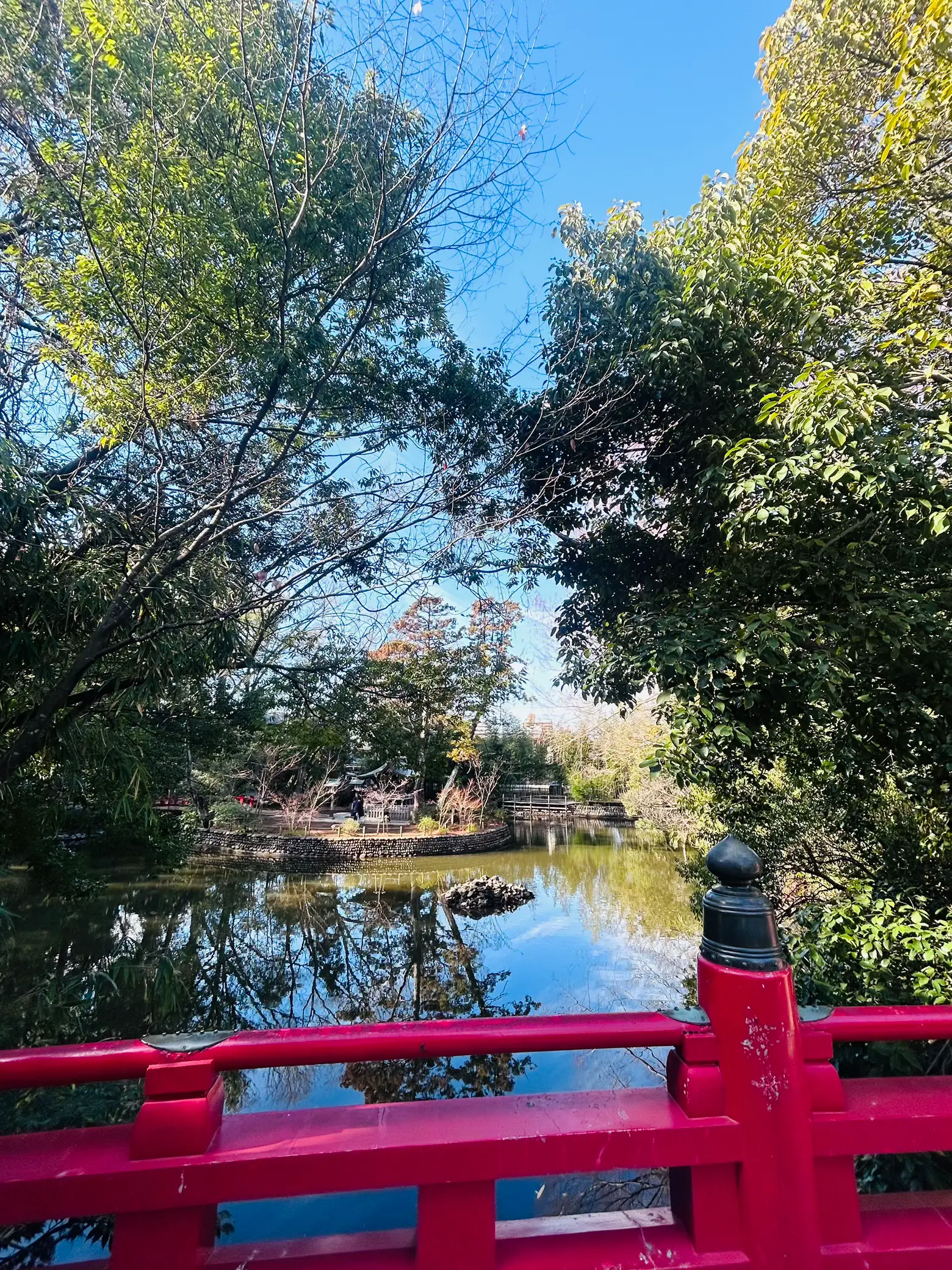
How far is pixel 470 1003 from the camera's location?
470 cm

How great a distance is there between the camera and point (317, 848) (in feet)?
38.7

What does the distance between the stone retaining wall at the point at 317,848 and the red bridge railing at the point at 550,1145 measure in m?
11.2

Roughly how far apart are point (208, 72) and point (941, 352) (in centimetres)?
394

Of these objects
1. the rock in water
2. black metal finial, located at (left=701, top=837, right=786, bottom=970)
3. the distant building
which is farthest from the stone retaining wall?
black metal finial, located at (left=701, top=837, right=786, bottom=970)

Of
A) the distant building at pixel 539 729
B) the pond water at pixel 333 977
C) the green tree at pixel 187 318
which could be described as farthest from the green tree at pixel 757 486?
the distant building at pixel 539 729

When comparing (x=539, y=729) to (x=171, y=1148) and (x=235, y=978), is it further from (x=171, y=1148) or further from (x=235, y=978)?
(x=171, y=1148)

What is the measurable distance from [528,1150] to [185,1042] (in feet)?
2.14

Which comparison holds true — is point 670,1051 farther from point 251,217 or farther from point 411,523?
point 251,217

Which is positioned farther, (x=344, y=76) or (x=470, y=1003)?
(x=470, y=1003)

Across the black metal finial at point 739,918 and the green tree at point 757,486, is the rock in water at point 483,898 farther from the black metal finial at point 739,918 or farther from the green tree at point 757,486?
the black metal finial at point 739,918

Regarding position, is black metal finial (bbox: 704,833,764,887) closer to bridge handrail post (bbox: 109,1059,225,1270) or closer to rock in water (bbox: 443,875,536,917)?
bridge handrail post (bbox: 109,1059,225,1270)

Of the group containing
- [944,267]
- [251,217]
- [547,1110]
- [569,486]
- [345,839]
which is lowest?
[345,839]

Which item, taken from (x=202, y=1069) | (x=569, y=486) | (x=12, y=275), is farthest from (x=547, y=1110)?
(x=12, y=275)

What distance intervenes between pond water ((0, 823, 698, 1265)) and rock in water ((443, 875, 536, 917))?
0.72 feet
